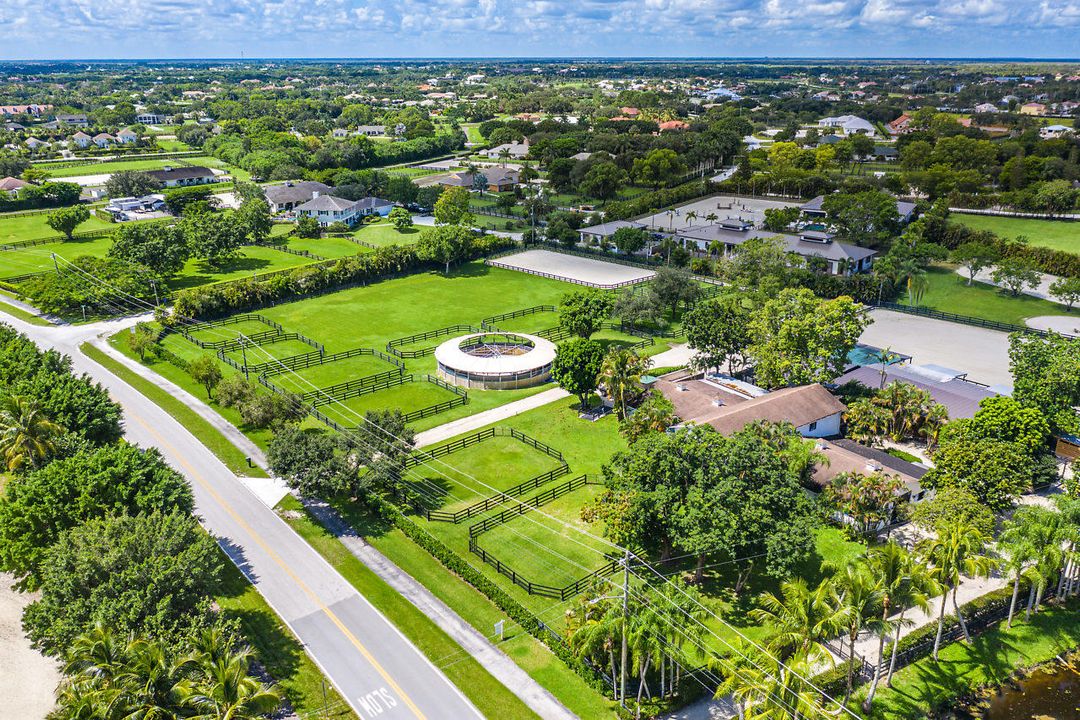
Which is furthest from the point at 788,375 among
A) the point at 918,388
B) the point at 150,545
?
the point at 150,545

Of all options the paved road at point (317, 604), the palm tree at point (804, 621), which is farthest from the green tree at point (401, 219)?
the palm tree at point (804, 621)

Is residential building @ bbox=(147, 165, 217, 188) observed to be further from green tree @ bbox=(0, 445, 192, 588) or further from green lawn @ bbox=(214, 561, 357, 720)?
green lawn @ bbox=(214, 561, 357, 720)

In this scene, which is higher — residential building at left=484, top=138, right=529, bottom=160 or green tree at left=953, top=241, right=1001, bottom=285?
residential building at left=484, top=138, right=529, bottom=160

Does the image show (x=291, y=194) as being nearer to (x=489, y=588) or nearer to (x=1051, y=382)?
(x=489, y=588)

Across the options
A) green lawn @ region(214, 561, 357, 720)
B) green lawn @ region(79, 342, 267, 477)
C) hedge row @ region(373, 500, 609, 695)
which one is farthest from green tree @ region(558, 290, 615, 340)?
green lawn @ region(214, 561, 357, 720)

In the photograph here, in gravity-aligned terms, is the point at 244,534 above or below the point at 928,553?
below

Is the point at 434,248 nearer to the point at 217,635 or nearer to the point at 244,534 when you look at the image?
the point at 244,534

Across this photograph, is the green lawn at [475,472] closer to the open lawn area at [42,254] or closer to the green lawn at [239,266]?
the green lawn at [239,266]
